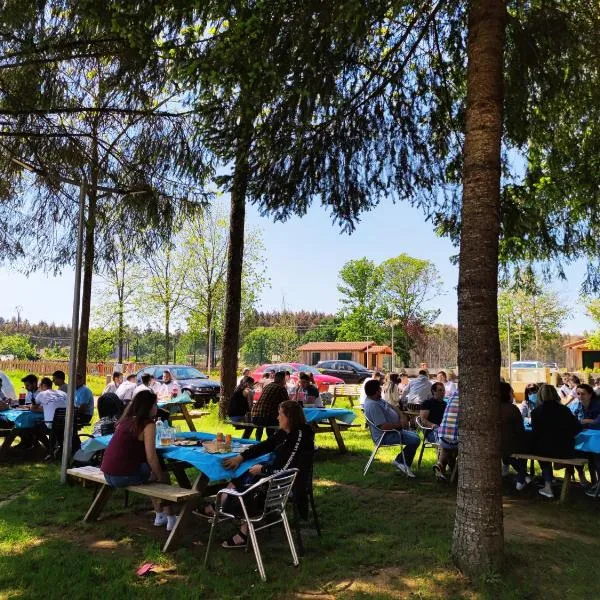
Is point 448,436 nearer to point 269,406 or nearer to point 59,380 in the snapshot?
point 269,406

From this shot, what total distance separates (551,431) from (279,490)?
12.1 feet

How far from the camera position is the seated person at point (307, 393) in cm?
1027

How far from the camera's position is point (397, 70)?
20.3 ft

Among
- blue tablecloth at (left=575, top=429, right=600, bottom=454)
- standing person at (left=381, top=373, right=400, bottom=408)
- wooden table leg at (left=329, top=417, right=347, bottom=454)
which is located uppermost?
standing person at (left=381, top=373, right=400, bottom=408)

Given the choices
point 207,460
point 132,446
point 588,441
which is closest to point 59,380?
point 132,446

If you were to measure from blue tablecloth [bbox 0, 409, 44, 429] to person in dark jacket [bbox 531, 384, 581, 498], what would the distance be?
6.84m

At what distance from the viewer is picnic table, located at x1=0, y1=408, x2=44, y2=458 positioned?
27.7ft

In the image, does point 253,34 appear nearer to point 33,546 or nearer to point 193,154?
point 193,154

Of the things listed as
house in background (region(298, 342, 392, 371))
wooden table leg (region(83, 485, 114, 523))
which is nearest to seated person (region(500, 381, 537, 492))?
wooden table leg (region(83, 485, 114, 523))

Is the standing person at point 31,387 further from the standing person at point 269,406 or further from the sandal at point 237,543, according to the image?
the sandal at point 237,543

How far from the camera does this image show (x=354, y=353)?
44344 mm

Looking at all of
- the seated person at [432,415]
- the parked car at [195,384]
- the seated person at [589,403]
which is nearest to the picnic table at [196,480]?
the seated person at [432,415]

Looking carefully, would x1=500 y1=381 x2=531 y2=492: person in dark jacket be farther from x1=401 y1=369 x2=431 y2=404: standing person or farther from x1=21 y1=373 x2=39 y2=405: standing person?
x1=21 y1=373 x2=39 y2=405: standing person

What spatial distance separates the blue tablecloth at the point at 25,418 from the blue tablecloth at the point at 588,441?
23.9 ft
